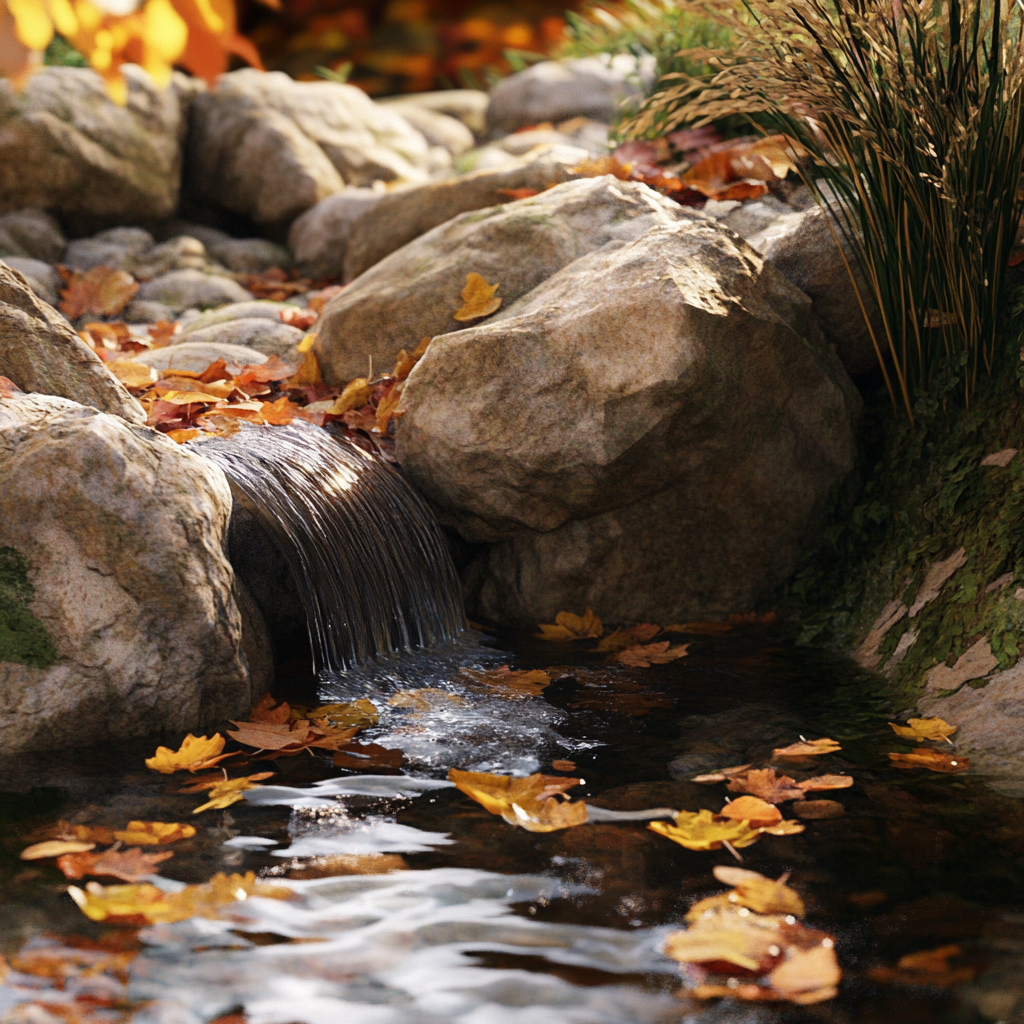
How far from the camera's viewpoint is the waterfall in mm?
3102

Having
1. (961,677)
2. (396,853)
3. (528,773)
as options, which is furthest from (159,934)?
(961,677)

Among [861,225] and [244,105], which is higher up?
[244,105]

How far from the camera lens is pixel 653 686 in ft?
9.45

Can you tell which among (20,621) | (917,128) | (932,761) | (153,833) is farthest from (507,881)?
(917,128)

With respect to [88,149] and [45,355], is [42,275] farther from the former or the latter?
[45,355]

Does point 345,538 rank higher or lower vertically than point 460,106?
lower

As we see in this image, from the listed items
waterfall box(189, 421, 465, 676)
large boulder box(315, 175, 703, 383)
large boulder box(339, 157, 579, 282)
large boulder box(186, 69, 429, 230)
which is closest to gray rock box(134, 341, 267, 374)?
large boulder box(315, 175, 703, 383)

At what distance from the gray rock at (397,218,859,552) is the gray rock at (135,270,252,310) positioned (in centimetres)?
343

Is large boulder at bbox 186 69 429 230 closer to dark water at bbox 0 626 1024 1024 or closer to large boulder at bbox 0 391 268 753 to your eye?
large boulder at bbox 0 391 268 753

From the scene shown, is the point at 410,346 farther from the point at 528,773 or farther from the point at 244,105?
the point at 244,105

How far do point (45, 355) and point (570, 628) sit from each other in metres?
1.86

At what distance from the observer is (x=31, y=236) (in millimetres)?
6680

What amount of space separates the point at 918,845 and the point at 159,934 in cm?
141

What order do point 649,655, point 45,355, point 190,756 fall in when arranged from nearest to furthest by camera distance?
point 190,756 < point 45,355 < point 649,655
